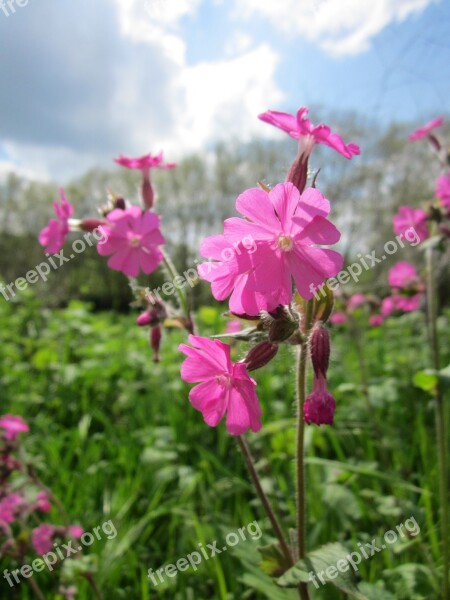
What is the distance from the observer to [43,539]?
6.15 ft

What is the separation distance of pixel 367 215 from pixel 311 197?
14.0m

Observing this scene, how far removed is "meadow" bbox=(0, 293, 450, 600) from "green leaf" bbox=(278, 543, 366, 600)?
17 cm

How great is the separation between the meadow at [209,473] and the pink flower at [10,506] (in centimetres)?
25

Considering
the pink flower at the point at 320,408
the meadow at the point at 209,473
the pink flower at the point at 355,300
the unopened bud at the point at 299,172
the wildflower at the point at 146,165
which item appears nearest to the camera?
the pink flower at the point at 320,408

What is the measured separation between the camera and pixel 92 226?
5.16 feet

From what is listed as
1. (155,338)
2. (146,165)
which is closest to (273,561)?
(155,338)

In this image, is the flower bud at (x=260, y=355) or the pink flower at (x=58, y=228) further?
the pink flower at (x=58, y=228)

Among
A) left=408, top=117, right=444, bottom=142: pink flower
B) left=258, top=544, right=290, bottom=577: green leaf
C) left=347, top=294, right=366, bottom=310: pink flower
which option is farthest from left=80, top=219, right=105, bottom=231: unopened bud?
left=347, top=294, right=366, bottom=310: pink flower

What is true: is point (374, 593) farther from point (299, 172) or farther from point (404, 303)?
point (404, 303)

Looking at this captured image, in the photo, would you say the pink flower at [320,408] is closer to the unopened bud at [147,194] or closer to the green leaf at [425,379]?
the green leaf at [425,379]

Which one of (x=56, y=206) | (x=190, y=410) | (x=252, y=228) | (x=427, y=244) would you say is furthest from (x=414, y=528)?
(x=190, y=410)

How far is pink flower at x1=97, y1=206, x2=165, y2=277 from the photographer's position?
1.34 metres

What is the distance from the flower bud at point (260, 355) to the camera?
0.93 m

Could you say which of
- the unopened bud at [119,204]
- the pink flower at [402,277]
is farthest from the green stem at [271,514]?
the pink flower at [402,277]
